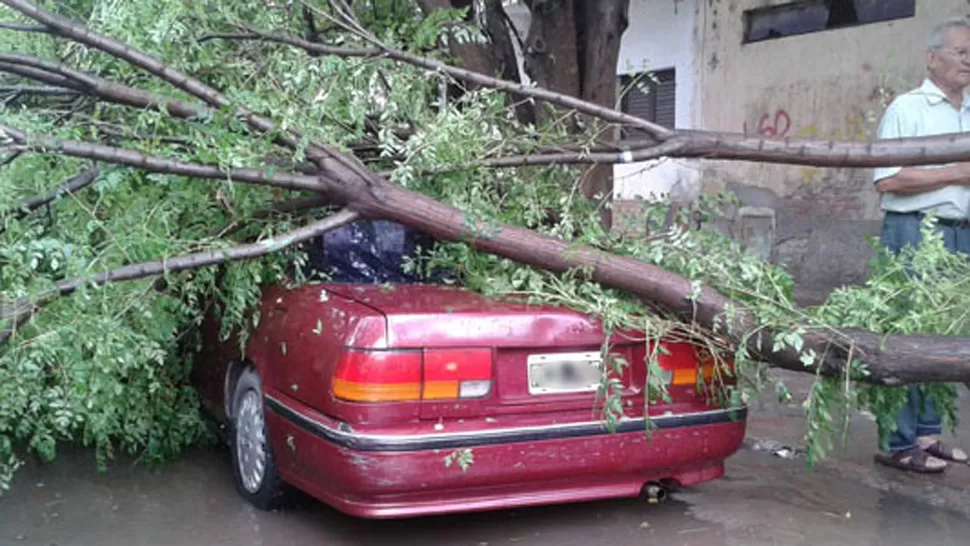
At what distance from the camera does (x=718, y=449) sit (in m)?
4.49

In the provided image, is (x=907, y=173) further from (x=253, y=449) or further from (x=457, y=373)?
(x=253, y=449)

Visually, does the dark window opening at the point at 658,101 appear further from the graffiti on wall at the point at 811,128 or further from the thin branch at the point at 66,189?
the thin branch at the point at 66,189

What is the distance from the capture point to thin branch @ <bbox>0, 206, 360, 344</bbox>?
3.94 metres

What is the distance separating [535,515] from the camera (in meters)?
4.75

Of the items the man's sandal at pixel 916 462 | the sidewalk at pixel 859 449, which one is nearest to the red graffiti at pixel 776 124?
the sidewalk at pixel 859 449

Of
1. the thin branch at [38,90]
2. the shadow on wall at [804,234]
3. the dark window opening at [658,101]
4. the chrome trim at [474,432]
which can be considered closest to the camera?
the chrome trim at [474,432]

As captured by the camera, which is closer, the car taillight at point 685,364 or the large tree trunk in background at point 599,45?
the car taillight at point 685,364

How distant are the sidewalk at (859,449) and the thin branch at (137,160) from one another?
252 centimetres

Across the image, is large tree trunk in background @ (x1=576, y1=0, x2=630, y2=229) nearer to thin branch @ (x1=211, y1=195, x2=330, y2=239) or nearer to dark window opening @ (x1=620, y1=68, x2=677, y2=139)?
thin branch @ (x1=211, y1=195, x2=330, y2=239)

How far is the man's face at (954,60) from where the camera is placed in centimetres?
559

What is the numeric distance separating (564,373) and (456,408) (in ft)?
1.57

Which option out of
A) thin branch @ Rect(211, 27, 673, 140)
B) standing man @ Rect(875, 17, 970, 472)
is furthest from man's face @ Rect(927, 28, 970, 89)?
thin branch @ Rect(211, 27, 673, 140)

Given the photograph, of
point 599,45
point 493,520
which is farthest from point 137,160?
point 599,45

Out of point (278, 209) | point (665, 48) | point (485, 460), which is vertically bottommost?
point (485, 460)
